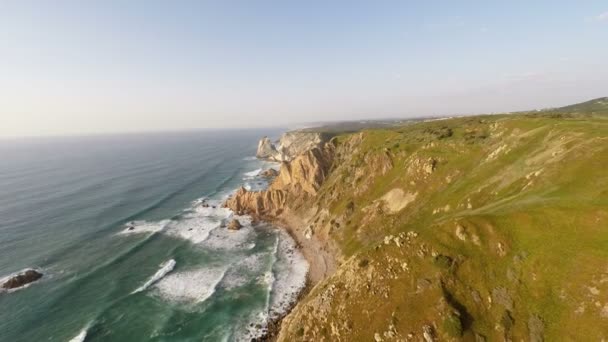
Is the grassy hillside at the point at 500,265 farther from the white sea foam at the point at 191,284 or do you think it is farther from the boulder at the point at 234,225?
the boulder at the point at 234,225

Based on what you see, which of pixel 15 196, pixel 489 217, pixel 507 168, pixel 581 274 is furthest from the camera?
Result: pixel 15 196

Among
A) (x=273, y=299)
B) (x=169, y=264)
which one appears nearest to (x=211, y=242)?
(x=169, y=264)

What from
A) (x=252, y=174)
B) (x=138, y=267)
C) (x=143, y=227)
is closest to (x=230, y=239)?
(x=138, y=267)

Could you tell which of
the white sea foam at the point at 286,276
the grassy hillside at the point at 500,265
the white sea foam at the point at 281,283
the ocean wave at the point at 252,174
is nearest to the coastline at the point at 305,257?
the white sea foam at the point at 281,283

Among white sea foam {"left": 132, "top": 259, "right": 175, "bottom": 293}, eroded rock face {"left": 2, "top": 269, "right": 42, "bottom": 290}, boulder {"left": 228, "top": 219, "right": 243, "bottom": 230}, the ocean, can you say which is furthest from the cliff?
eroded rock face {"left": 2, "top": 269, "right": 42, "bottom": 290}

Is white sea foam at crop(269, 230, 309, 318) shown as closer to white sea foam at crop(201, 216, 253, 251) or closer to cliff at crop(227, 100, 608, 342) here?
cliff at crop(227, 100, 608, 342)

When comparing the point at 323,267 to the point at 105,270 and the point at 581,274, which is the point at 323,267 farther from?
the point at 105,270
